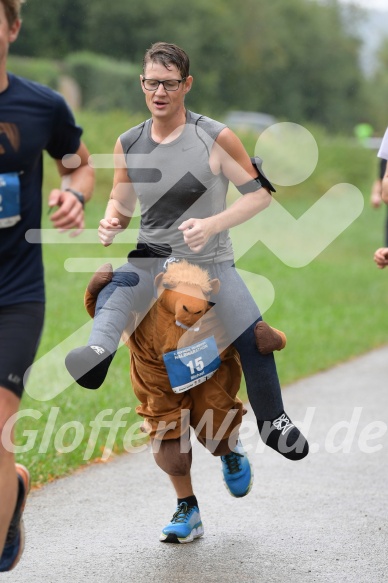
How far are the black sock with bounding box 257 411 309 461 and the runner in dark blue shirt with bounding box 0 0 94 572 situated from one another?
1380mm

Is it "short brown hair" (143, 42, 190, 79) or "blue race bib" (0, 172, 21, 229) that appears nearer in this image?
"blue race bib" (0, 172, 21, 229)

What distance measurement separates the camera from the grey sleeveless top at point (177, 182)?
4.97 m

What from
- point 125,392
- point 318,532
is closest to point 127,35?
point 125,392

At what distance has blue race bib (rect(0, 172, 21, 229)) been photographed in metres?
4.02

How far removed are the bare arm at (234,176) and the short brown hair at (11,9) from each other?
1297 millimetres

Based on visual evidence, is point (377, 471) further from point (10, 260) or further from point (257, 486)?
point (10, 260)

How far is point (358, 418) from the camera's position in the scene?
27.9 ft

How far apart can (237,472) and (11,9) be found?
269 cm

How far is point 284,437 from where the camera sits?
514 cm

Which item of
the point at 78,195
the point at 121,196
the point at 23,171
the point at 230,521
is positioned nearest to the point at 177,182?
the point at 121,196

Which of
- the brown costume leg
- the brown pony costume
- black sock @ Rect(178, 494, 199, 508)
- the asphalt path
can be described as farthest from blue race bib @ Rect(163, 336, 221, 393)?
the asphalt path

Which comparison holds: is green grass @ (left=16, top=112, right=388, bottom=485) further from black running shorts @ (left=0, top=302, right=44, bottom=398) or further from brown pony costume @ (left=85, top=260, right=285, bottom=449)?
black running shorts @ (left=0, top=302, right=44, bottom=398)

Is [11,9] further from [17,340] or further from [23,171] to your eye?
[17,340]

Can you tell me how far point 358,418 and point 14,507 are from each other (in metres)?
4.81
